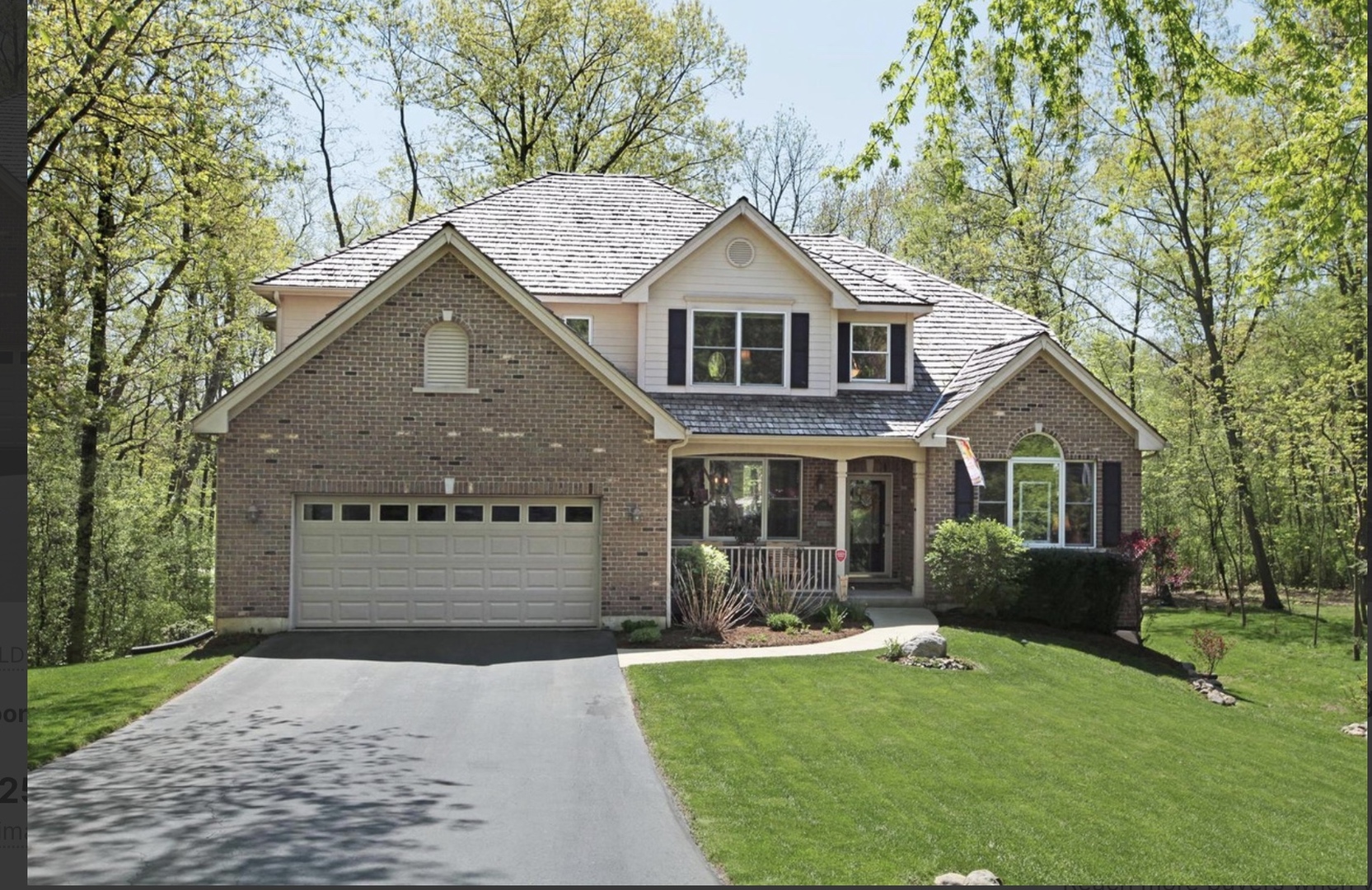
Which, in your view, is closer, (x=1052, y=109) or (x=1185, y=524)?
(x=1052, y=109)

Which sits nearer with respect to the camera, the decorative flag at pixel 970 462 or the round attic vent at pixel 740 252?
the decorative flag at pixel 970 462

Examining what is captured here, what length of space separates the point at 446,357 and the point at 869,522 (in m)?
9.49

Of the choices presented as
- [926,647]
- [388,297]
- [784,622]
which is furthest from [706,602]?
[388,297]

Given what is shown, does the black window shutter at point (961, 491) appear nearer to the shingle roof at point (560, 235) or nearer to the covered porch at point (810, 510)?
the covered porch at point (810, 510)

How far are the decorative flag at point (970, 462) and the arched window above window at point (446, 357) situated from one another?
8.34 m

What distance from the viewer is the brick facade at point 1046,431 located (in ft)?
63.9

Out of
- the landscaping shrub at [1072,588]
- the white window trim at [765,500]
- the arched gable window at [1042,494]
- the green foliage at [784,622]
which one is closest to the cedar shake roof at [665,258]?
the white window trim at [765,500]

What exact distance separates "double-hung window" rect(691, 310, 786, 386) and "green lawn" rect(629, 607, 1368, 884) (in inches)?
248

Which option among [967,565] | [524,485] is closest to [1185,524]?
[967,565]

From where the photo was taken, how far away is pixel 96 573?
24.9 m

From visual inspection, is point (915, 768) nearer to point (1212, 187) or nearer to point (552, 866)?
point (552, 866)

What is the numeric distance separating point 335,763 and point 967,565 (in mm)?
11398

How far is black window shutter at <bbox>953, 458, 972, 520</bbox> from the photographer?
19.4 meters

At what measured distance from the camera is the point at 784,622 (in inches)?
685
